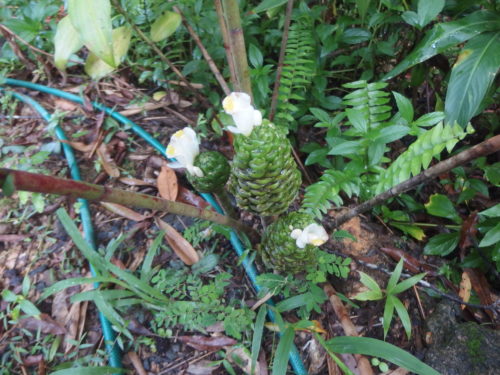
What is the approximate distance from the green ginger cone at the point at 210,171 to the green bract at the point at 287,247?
277mm

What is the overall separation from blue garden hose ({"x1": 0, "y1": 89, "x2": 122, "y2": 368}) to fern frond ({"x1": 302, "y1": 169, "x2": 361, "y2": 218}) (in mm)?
1028

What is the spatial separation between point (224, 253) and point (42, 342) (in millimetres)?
911

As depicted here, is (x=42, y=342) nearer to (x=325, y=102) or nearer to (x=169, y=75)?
(x=169, y=75)

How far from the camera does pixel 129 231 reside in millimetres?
2027

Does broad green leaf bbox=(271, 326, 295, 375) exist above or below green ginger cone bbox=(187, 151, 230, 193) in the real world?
below

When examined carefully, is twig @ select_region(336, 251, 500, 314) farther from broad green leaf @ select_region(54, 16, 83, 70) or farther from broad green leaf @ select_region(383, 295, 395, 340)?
broad green leaf @ select_region(54, 16, 83, 70)

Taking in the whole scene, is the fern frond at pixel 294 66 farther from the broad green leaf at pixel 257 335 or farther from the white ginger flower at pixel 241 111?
the broad green leaf at pixel 257 335

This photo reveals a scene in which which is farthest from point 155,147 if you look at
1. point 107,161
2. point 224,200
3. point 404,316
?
point 404,316

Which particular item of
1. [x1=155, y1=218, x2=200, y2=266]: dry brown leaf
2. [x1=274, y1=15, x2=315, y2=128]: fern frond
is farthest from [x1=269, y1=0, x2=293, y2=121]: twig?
[x1=155, y1=218, x2=200, y2=266]: dry brown leaf

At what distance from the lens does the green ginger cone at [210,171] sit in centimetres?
144

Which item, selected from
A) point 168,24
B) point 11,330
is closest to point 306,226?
point 168,24

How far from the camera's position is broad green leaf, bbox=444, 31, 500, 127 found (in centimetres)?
153

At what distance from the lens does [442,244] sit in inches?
76.5

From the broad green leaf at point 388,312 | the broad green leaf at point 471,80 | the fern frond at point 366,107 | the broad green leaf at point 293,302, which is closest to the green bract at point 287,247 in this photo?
the broad green leaf at point 293,302
